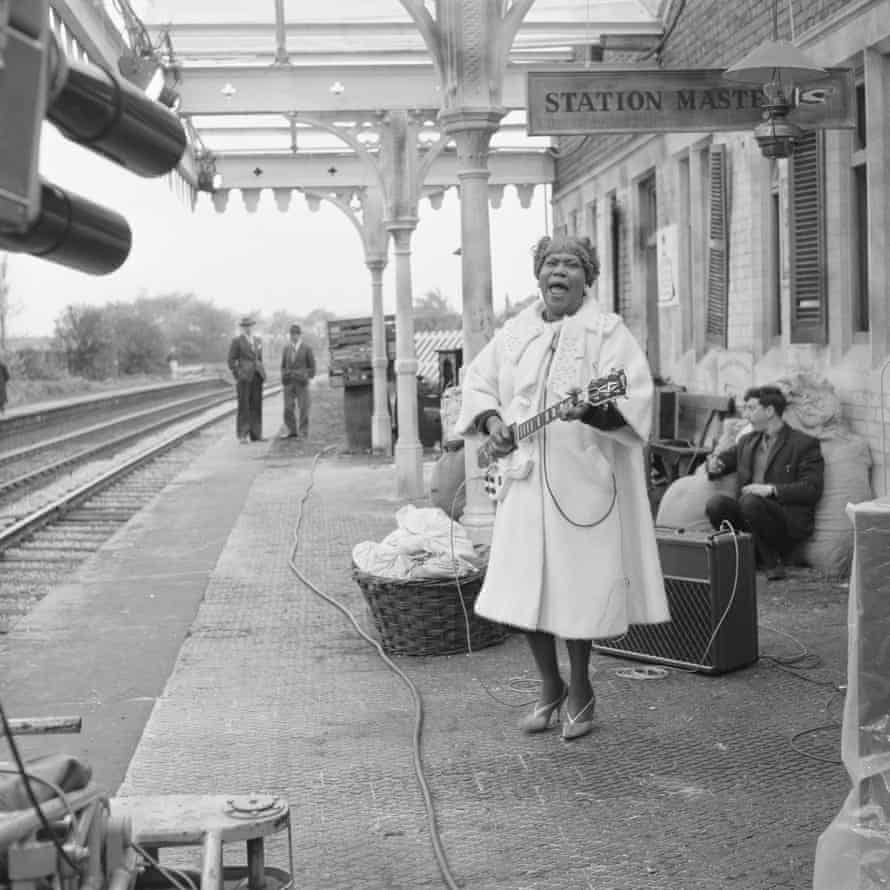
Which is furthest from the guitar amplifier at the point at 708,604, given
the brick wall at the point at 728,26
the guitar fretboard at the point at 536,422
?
the brick wall at the point at 728,26

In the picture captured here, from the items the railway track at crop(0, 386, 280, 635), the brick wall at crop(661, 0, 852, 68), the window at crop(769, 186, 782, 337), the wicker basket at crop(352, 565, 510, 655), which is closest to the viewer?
the wicker basket at crop(352, 565, 510, 655)

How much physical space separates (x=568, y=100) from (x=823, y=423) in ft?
8.87

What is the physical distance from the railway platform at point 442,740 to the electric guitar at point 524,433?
39.4 inches

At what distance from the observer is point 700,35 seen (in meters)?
13.1

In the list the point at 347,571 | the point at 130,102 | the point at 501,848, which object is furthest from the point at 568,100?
the point at 130,102

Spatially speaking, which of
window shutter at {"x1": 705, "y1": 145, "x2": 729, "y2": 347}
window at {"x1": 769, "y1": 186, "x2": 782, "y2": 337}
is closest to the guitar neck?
window at {"x1": 769, "y1": 186, "x2": 782, "y2": 337}

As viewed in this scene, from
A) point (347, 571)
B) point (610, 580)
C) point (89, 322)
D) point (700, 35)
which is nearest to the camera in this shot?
point (610, 580)

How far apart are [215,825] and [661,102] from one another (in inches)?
242

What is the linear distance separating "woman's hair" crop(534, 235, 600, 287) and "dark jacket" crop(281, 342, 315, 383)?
17.2 metres

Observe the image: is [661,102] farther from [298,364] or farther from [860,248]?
[298,364]

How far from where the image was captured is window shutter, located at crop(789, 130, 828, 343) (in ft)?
32.7

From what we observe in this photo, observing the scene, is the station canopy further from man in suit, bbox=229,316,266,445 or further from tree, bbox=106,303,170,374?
tree, bbox=106,303,170,374

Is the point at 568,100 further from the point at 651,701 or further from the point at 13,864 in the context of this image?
the point at 13,864

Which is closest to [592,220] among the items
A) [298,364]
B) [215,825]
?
[298,364]
